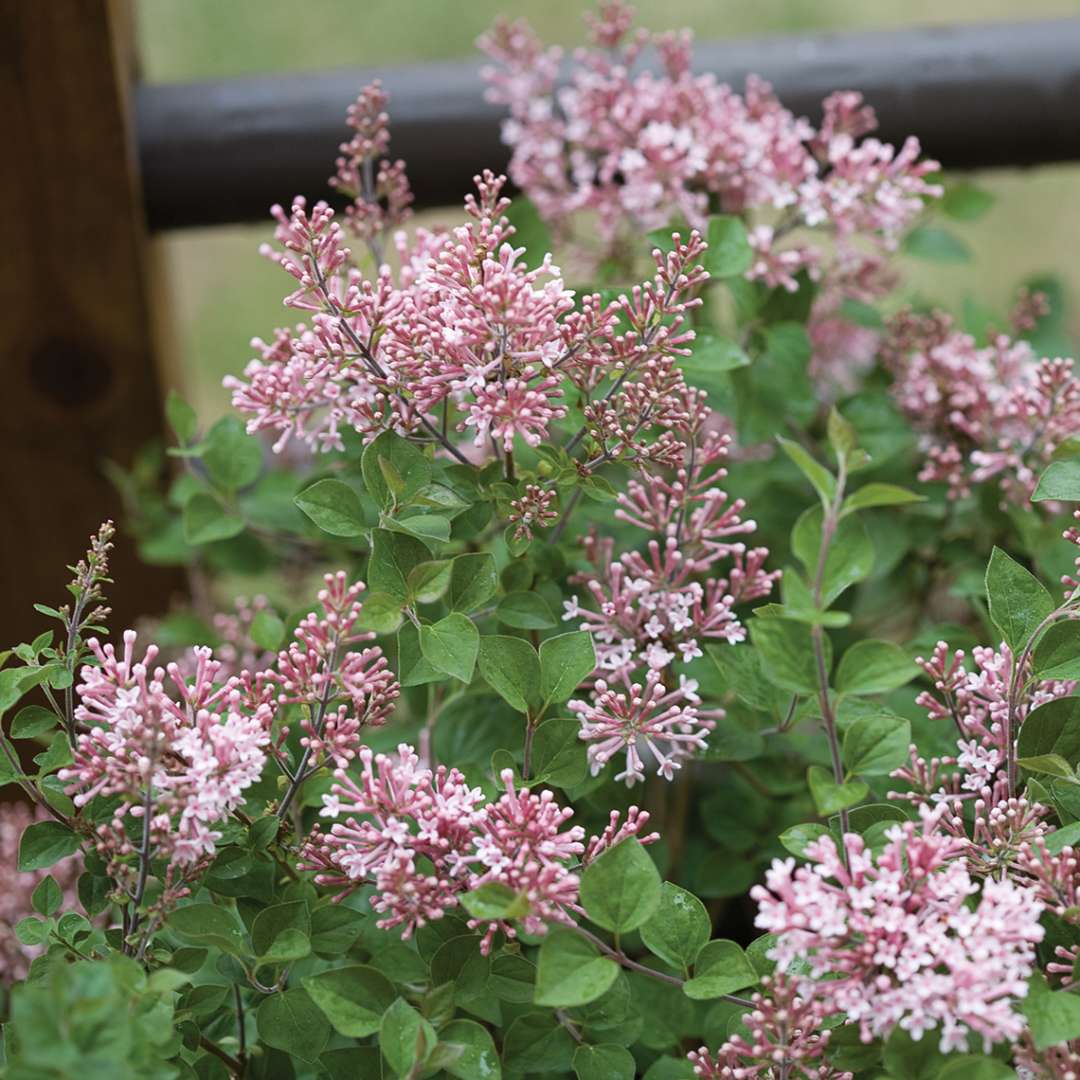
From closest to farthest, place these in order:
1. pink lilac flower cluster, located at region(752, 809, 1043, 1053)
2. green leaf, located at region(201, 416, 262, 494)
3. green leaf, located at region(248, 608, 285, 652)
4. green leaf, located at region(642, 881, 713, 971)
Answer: pink lilac flower cluster, located at region(752, 809, 1043, 1053) → green leaf, located at region(642, 881, 713, 971) → green leaf, located at region(248, 608, 285, 652) → green leaf, located at region(201, 416, 262, 494)

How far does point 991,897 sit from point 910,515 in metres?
0.55

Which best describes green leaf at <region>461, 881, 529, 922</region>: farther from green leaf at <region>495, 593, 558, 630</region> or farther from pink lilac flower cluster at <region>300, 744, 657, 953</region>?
green leaf at <region>495, 593, 558, 630</region>

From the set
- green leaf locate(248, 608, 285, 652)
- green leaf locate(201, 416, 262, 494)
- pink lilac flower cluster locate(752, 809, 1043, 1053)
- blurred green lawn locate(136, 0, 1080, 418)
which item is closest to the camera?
pink lilac flower cluster locate(752, 809, 1043, 1053)

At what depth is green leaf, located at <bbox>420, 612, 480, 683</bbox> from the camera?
608 millimetres

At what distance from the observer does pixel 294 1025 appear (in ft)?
2.05

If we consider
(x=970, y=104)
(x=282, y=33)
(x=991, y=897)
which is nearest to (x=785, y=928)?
(x=991, y=897)

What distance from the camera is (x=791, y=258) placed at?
0.94 metres

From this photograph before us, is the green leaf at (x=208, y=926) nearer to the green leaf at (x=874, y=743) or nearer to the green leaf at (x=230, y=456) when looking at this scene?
the green leaf at (x=874, y=743)

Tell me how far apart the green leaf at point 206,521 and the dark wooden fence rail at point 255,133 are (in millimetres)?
462

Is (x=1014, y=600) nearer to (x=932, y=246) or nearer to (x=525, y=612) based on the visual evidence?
(x=525, y=612)

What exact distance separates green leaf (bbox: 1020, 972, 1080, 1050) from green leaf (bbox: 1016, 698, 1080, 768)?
5.5 inches

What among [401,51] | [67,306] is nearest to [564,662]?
[67,306]

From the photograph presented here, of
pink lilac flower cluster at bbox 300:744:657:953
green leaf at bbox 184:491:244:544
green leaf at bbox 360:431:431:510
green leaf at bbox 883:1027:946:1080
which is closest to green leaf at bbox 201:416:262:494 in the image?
green leaf at bbox 184:491:244:544

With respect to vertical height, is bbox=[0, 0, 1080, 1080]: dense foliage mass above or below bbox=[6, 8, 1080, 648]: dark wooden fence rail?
below
